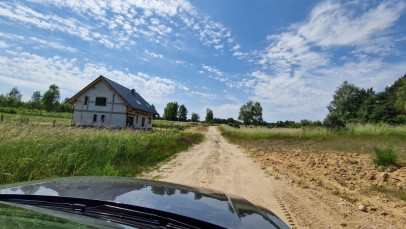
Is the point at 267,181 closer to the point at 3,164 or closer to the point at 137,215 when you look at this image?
the point at 137,215

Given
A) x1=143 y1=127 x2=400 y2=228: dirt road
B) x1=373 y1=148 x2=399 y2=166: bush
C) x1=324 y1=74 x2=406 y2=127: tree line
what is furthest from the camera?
x1=324 y1=74 x2=406 y2=127: tree line

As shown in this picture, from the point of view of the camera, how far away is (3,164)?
13.1 ft

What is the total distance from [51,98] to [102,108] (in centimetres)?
5924

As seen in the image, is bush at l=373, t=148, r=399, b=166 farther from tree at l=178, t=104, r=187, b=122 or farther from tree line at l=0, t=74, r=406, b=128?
tree at l=178, t=104, r=187, b=122

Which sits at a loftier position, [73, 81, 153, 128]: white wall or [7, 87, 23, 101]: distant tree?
[7, 87, 23, 101]: distant tree

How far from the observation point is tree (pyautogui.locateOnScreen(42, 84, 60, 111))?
6750 centimetres

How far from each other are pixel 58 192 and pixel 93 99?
26.5 meters

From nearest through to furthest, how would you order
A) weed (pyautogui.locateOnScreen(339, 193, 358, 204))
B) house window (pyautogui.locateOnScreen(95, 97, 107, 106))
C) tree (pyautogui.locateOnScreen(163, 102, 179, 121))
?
weed (pyautogui.locateOnScreen(339, 193, 358, 204)), house window (pyautogui.locateOnScreen(95, 97, 107, 106)), tree (pyautogui.locateOnScreen(163, 102, 179, 121))

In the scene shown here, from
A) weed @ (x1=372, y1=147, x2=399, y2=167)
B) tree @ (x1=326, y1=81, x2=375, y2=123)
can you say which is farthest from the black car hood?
tree @ (x1=326, y1=81, x2=375, y2=123)

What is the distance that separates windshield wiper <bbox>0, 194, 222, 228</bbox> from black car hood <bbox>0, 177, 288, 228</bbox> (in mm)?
50

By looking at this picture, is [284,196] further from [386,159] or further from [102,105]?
[102,105]

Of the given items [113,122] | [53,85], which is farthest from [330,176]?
[53,85]

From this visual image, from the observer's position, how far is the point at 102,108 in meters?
24.7

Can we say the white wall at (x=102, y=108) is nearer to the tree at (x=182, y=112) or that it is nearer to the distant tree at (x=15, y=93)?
the tree at (x=182, y=112)
